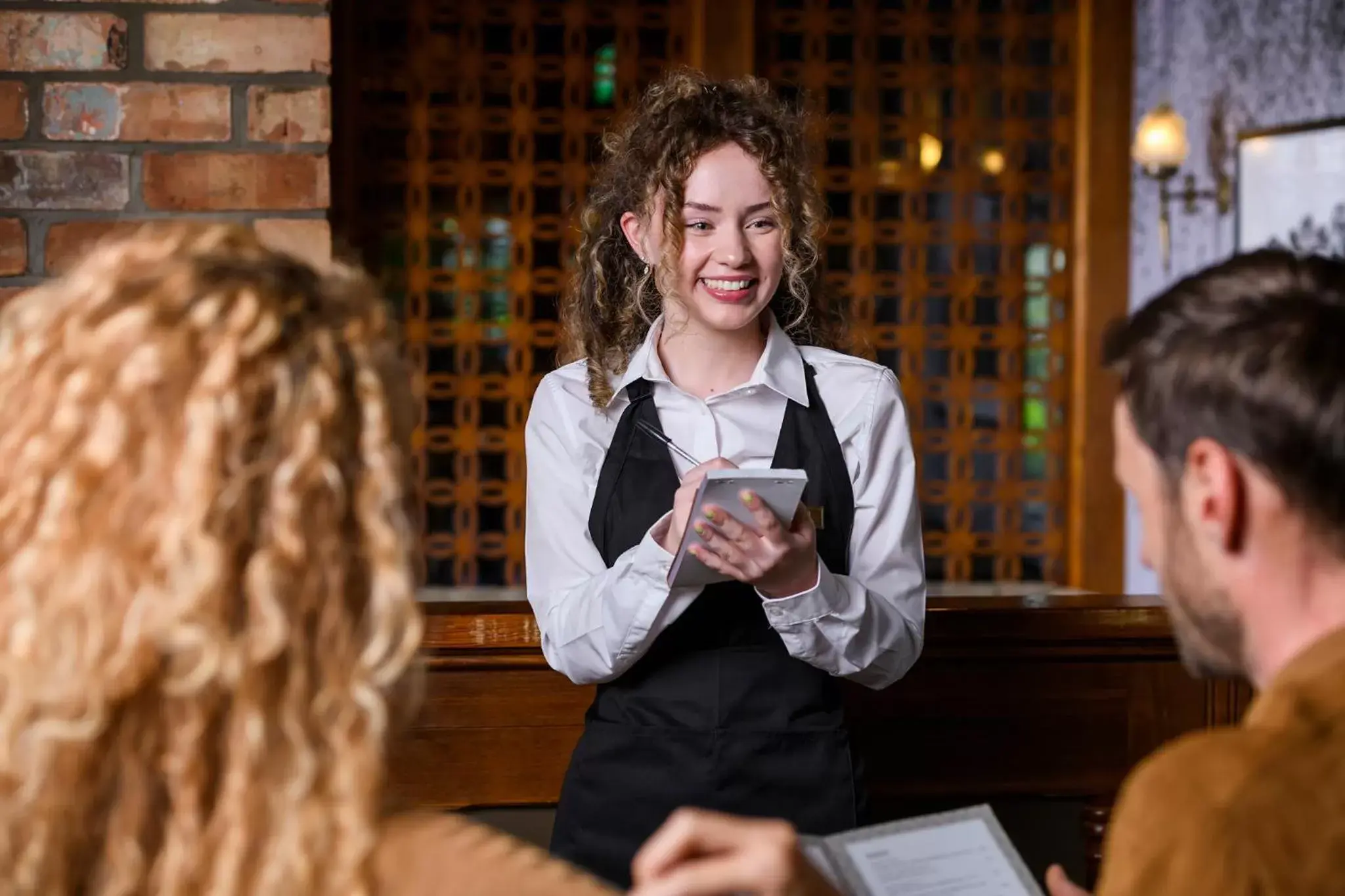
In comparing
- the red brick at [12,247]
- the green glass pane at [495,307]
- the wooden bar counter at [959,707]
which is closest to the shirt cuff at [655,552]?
the wooden bar counter at [959,707]

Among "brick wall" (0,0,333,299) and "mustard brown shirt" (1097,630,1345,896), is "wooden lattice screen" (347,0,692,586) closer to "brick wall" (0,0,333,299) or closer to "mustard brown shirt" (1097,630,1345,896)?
"brick wall" (0,0,333,299)

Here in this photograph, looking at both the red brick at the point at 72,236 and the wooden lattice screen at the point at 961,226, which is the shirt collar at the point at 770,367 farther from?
the wooden lattice screen at the point at 961,226

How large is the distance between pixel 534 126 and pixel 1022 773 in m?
3.14

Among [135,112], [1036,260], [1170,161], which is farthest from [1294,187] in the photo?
[135,112]

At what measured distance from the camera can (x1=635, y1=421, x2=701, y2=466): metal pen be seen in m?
1.92

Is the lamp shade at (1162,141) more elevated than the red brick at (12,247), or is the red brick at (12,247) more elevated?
the lamp shade at (1162,141)

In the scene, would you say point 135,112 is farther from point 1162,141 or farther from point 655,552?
point 1162,141

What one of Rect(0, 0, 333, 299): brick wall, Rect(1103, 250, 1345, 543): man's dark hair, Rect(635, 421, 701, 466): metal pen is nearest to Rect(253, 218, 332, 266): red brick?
Rect(0, 0, 333, 299): brick wall

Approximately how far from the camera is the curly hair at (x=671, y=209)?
1.92 meters

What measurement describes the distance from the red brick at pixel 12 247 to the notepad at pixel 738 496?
1.15 m

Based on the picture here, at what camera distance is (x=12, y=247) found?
6.92 ft

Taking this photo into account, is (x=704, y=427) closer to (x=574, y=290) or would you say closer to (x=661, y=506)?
(x=661, y=506)

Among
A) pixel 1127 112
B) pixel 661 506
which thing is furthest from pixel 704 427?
pixel 1127 112

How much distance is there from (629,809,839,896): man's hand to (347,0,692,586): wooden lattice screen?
3.96 meters
